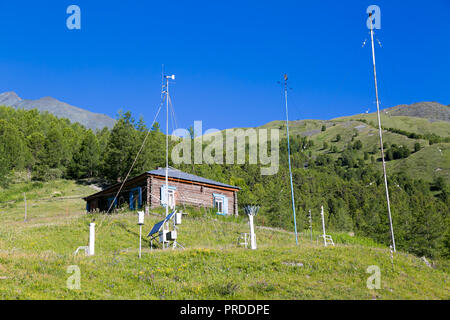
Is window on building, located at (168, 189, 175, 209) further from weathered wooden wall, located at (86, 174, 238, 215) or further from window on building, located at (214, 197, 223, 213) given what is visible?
window on building, located at (214, 197, 223, 213)

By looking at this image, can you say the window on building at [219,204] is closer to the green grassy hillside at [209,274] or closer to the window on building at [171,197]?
the window on building at [171,197]

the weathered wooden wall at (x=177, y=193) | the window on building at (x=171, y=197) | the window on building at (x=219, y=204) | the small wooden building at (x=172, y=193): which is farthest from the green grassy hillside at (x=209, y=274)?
the window on building at (x=219, y=204)

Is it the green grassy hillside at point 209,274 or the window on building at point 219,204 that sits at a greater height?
the window on building at point 219,204

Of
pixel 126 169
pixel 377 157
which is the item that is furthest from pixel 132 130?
pixel 377 157

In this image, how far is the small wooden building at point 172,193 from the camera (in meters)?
36.4

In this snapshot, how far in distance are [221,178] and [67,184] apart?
27813 millimetres

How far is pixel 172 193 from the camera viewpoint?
3772 centimetres

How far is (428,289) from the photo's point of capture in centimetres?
1564

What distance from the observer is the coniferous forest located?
55.2 m

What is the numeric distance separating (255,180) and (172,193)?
196 feet

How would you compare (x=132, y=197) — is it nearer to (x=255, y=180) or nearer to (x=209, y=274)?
(x=209, y=274)

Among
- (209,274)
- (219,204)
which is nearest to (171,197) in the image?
(219,204)

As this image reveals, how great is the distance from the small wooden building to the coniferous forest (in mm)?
5877

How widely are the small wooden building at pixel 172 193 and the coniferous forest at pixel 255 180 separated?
5.88m
